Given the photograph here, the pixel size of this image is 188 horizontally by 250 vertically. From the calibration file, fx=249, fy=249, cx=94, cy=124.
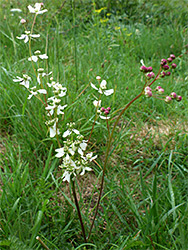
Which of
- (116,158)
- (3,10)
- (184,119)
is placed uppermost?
(3,10)

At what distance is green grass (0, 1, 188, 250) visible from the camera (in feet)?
3.87

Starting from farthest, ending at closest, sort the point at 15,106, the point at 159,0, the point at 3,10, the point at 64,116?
the point at 159,0, the point at 3,10, the point at 15,106, the point at 64,116

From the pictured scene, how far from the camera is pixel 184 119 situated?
200 cm

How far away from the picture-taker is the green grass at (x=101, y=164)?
1181mm

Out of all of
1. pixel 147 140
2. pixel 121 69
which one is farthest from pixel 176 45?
pixel 147 140

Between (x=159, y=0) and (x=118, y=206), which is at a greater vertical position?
(x=159, y=0)

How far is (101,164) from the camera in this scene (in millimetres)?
1657

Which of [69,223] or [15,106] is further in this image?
[15,106]

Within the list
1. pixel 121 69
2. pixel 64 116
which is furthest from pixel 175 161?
pixel 121 69

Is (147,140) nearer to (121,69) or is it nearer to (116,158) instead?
(116,158)

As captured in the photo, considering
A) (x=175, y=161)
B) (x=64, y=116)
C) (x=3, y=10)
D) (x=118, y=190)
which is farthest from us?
(x=3, y=10)

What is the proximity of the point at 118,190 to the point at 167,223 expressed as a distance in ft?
0.97

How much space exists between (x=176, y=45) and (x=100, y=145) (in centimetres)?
225

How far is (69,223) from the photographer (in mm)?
1236
